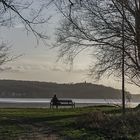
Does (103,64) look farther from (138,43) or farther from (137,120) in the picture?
(137,120)

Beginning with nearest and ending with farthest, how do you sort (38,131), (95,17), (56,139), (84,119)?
1. (56,139)
2. (38,131)
3. (84,119)
4. (95,17)

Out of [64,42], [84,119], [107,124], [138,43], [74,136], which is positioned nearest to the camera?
[74,136]

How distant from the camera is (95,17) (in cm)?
2853

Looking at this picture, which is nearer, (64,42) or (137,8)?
(137,8)

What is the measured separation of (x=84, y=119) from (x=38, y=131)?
361 centimetres

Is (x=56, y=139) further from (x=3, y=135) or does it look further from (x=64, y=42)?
(x=64, y=42)

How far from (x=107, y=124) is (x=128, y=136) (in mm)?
3298

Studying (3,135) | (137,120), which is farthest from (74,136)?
(137,120)

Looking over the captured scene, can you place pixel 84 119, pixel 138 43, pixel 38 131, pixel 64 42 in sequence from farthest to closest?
1. pixel 64 42
2. pixel 138 43
3. pixel 84 119
4. pixel 38 131

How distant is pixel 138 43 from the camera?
2677 centimetres

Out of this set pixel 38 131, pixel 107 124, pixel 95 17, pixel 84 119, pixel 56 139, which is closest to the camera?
pixel 56 139

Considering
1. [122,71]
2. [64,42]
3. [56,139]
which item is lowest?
[56,139]

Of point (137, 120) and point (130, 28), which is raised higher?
Result: point (130, 28)

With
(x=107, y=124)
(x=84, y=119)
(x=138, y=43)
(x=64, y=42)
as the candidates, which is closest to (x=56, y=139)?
(x=107, y=124)
